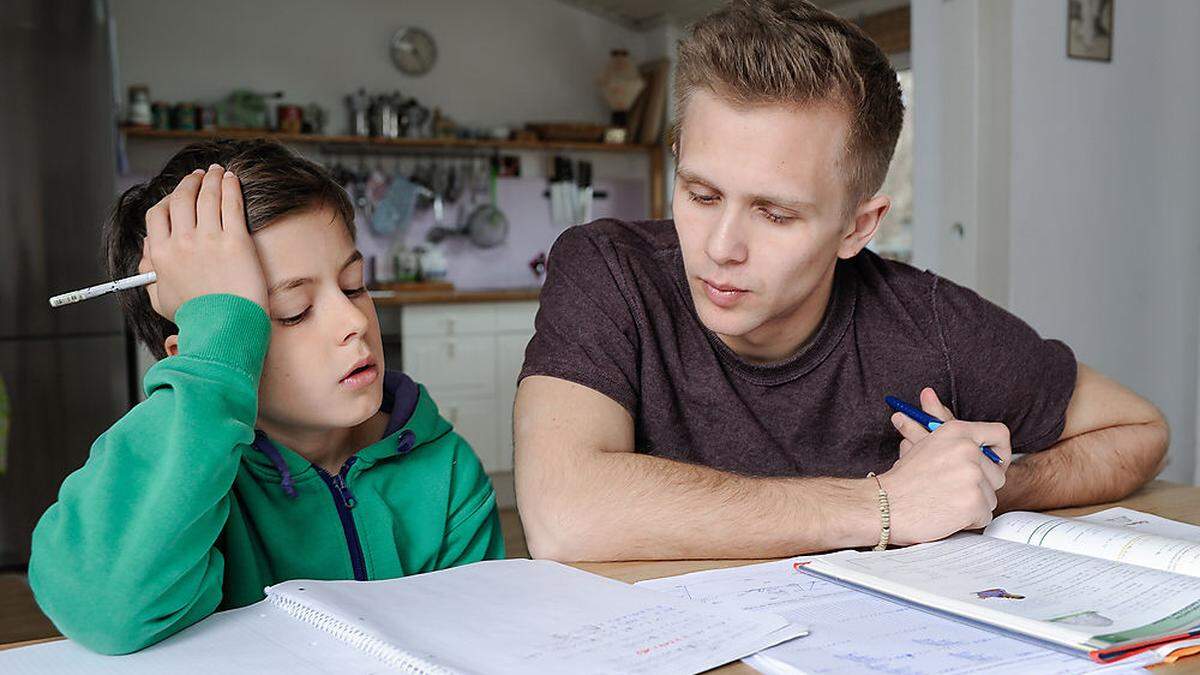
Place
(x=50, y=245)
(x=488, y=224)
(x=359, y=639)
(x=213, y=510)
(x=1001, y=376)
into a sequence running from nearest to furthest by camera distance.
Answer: (x=359, y=639), (x=213, y=510), (x=1001, y=376), (x=50, y=245), (x=488, y=224)

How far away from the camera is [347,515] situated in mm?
1164

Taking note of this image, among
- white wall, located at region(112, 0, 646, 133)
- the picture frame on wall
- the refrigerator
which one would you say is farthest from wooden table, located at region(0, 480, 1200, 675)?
white wall, located at region(112, 0, 646, 133)

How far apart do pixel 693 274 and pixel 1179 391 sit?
2.77 meters

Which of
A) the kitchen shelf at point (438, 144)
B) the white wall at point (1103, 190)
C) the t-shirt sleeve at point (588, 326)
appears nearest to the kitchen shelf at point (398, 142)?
the kitchen shelf at point (438, 144)

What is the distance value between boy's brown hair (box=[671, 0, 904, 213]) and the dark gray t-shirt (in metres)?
0.18

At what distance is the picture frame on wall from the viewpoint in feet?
10.3

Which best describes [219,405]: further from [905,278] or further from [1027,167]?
[1027,167]

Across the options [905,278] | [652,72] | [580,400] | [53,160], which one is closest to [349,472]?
[580,400]

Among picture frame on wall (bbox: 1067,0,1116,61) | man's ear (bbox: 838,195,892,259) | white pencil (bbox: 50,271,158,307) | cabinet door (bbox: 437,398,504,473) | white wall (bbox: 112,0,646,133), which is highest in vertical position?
white wall (bbox: 112,0,646,133)

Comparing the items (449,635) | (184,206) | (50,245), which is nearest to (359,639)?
(449,635)

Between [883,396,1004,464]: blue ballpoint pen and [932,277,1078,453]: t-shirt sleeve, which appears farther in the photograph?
[932,277,1078,453]: t-shirt sleeve

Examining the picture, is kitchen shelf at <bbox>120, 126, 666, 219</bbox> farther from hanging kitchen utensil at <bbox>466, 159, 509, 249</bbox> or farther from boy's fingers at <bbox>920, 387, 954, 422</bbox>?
boy's fingers at <bbox>920, 387, 954, 422</bbox>

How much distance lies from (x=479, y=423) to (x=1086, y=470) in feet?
11.6

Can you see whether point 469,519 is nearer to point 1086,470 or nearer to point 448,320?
point 1086,470
